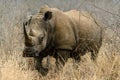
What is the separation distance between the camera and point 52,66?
316 inches

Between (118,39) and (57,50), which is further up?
(118,39)

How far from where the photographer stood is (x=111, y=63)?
21.1 feet

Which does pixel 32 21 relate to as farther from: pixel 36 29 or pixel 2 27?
pixel 2 27

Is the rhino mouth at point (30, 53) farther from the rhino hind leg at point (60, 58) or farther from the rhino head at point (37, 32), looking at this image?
the rhino hind leg at point (60, 58)

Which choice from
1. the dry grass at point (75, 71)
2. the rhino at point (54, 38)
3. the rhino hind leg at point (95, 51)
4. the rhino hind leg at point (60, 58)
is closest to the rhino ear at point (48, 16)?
the rhino at point (54, 38)

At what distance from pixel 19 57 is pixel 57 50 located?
26.0 inches

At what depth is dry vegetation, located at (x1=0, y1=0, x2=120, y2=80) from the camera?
A: 6.37m

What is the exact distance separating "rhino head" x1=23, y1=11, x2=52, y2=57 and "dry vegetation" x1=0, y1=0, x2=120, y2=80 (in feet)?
1.13

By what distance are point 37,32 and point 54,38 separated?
0.32 metres

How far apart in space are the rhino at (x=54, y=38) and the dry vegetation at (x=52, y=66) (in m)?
0.20

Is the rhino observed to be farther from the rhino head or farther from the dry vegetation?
the dry vegetation

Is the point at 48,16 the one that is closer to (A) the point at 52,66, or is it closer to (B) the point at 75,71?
(A) the point at 52,66

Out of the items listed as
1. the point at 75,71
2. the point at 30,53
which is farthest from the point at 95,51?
the point at 75,71

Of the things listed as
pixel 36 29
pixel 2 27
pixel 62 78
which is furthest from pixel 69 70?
pixel 2 27
